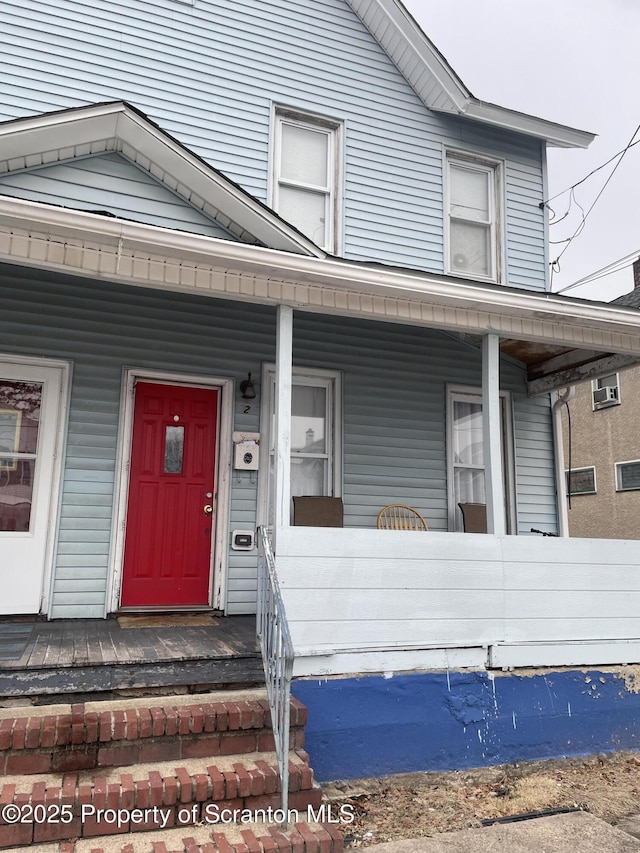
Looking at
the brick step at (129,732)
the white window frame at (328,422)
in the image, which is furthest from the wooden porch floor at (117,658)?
the white window frame at (328,422)

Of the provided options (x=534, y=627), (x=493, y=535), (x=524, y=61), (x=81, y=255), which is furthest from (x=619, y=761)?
(x=524, y=61)

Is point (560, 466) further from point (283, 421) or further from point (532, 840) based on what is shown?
point (532, 840)

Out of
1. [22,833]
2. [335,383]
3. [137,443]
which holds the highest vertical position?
[335,383]

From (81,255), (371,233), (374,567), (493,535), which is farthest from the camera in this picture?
(371,233)

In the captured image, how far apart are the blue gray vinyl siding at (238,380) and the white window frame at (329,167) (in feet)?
3.52

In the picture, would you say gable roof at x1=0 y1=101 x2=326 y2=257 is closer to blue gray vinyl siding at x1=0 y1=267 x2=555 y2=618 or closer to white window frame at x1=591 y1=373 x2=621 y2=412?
blue gray vinyl siding at x1=0 y1=267 x2=555 y2=618

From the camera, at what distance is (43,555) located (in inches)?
195

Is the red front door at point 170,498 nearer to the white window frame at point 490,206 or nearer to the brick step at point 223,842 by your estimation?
the brick step at point 223,842

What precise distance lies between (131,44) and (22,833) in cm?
623

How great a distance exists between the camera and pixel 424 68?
690 cm

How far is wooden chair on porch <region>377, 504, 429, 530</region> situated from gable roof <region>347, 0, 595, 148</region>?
4.33m

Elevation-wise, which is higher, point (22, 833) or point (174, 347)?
point (174, 347)

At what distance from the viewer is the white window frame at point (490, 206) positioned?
7.10 m

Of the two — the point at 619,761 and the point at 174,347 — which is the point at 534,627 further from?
the point at 174,347
